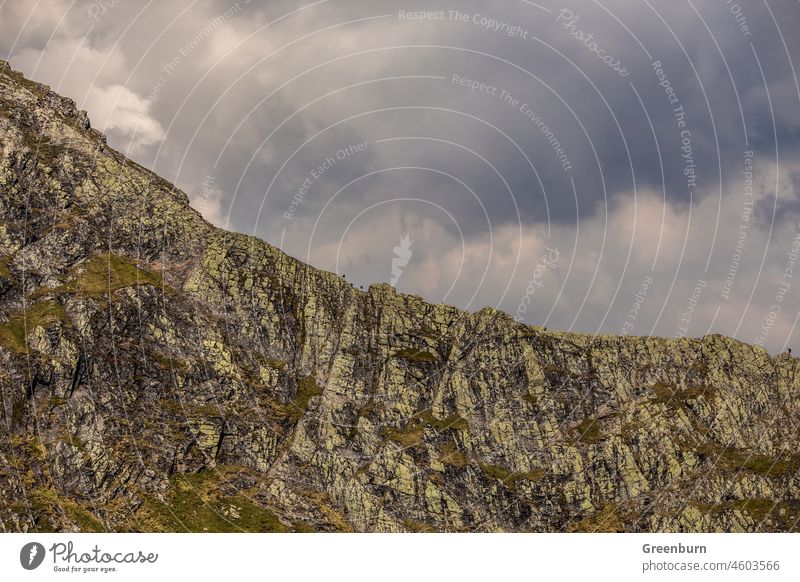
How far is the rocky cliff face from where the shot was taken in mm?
137500

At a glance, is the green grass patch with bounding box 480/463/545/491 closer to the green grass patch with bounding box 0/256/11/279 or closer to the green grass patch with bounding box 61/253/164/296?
the green grass patch with bounding box 61/253/164/296

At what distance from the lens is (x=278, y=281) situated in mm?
184000

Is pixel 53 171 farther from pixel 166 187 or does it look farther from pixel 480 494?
pixel 480 494

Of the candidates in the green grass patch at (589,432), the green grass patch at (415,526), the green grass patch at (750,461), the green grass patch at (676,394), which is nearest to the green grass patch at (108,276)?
the green grass patch at (415,526)

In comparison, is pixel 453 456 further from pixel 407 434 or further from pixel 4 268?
pixel 4 268

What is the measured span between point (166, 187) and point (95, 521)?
103798 millimetres

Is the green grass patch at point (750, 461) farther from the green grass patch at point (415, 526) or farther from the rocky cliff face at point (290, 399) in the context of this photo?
the green grass patch at point (415, 526)
